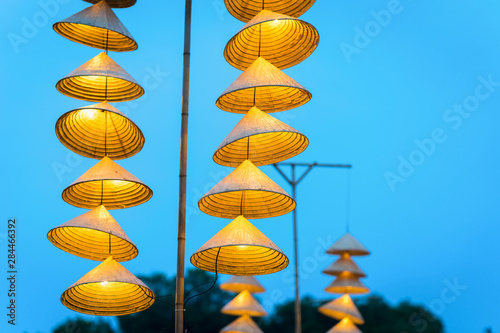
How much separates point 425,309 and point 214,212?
156ft

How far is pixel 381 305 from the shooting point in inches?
2068

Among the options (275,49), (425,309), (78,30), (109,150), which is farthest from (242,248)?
(425,309)

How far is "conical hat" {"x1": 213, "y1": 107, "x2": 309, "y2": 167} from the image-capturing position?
7984 mm

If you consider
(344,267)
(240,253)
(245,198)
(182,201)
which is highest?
(344,267)

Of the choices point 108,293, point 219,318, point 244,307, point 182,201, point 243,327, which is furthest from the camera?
point 219,318

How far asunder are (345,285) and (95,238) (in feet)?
46.2

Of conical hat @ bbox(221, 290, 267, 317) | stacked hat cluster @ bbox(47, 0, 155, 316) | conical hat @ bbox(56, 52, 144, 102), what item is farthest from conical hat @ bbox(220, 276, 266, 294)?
conical hat @ bbox(56, 52, 144, 102)

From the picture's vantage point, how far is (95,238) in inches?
321

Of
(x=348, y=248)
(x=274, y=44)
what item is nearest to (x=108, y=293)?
(x=274, y=44)

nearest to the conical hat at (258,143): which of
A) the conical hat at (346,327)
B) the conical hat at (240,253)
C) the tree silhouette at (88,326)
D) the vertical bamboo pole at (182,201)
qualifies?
the vertical bamboo pole at (182,201)

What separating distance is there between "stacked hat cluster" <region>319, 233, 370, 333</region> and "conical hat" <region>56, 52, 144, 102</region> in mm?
13934

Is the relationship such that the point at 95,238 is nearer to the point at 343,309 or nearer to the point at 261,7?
the point at 261,7

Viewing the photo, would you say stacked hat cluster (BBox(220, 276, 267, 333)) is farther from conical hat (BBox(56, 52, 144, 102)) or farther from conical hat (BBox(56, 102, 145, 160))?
conical hat (BBox(56, 52, 144, 102))

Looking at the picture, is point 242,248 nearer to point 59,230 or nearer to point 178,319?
point 178,319
